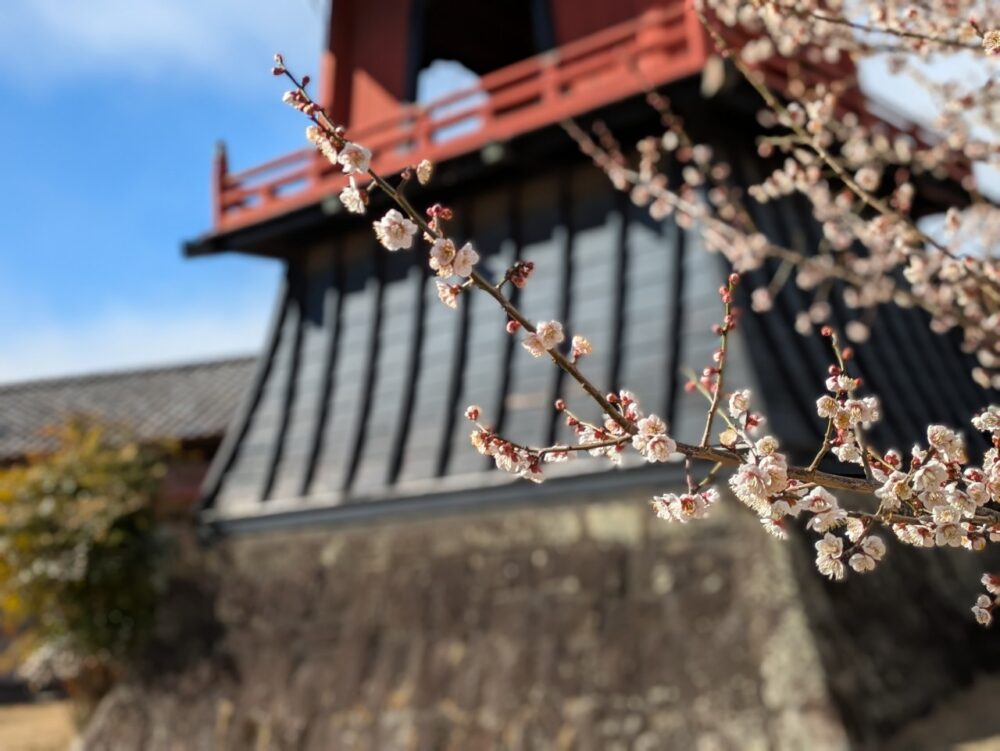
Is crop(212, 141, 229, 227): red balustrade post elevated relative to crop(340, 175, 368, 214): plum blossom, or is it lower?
elevated

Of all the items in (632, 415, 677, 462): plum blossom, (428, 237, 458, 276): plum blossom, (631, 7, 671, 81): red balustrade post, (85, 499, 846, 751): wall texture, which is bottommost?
(632, 415, 677, 462): plum blossom

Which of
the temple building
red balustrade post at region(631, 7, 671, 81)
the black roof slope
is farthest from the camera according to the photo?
red balustrade post at region(631, 7, 671, 81)

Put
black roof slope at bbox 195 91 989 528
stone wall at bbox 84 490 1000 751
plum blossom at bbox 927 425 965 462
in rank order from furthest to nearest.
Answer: black roof slope at bbox 195 91 989 528 < stone wall at bbox 84 490 1000 751 < plum blossom at bbox 927 425 965 462

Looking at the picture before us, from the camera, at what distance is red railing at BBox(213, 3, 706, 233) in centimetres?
752

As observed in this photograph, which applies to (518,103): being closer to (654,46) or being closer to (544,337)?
(654,46)

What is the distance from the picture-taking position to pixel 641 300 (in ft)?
24.9

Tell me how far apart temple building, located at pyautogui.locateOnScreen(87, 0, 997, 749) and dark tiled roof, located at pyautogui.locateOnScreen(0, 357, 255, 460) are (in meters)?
5.67

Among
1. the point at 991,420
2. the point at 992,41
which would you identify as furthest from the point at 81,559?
the point at 992,41

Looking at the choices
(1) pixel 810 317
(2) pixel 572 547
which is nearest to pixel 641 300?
(1) pixel 810 317

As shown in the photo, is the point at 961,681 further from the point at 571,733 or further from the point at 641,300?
the point at 641,300

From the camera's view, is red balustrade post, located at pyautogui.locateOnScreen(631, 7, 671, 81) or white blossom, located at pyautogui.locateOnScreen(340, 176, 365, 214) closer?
white blossom, located at pyautogui.locateOnScreen(340, 176, 365, 214)

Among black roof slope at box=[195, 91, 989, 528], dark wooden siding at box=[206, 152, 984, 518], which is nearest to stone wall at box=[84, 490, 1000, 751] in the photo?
black roof slope at box=[195, 91, 989, 528]

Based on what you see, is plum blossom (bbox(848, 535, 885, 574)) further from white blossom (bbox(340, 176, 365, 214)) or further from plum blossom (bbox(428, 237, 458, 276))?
white blossom (bbox(340, 176, 365, 214))

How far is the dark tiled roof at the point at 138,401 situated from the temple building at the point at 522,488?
5.67m
